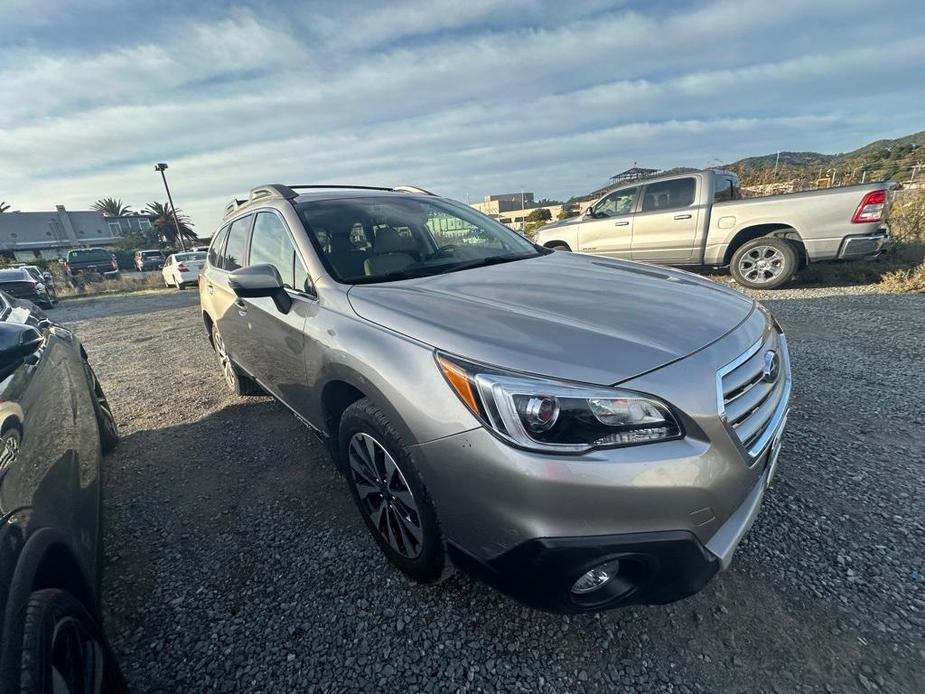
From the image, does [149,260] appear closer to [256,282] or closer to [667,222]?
[667,222]

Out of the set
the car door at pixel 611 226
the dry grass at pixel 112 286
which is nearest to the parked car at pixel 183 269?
the dry grass at pixel 112 286

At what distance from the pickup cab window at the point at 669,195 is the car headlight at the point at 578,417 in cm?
705

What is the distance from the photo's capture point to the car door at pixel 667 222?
7.13 meters

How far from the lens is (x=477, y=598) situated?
1.89 meters

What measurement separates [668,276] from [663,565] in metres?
1.60

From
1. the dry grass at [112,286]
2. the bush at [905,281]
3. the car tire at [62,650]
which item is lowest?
the bush at [905,281]

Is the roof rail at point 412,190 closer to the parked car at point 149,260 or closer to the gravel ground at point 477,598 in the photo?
the gravel ground at point 477,598

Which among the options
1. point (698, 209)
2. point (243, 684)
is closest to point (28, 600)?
point (243, 684)

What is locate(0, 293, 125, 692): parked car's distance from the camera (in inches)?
40.3

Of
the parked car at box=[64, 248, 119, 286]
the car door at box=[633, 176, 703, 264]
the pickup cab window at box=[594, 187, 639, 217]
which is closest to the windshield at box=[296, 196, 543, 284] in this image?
the car door at box=[633, 176, 703, 264]

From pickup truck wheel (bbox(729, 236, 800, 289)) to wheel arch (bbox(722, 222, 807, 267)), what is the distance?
8 centimetres

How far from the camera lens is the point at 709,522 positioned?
54.4 inches

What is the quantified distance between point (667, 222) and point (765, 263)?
62.2 inches

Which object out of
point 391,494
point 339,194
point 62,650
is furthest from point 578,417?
point 339,194
